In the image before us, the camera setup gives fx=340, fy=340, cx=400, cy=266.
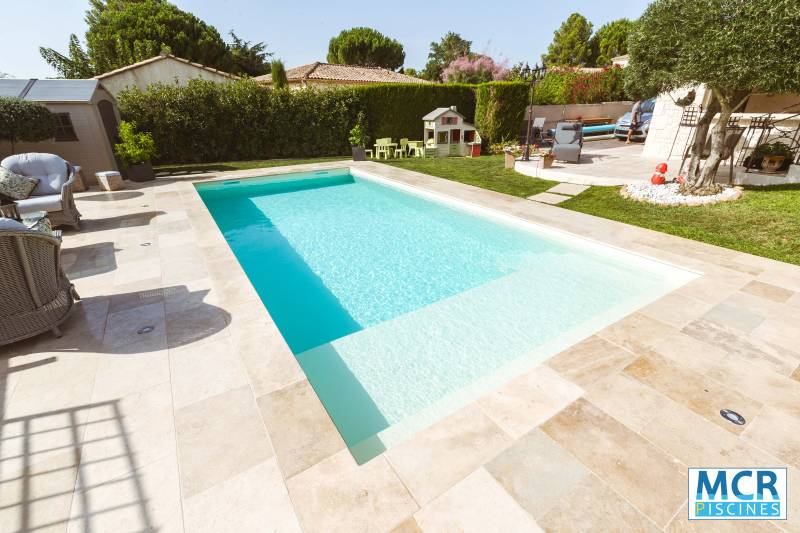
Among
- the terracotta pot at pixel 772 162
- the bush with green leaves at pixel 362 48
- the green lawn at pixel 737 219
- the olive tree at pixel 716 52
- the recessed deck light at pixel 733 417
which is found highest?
the bush with green leaves at pixel 362 48

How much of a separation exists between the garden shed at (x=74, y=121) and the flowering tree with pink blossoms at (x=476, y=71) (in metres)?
25.0

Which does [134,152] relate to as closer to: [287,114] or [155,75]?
[287,114]

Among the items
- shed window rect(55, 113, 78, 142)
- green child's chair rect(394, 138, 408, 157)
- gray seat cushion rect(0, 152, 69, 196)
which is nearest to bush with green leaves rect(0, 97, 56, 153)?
shed window rect(55, 113, 78, 142)

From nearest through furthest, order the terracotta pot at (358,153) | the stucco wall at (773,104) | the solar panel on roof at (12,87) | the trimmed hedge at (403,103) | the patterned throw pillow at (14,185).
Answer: the patterned throw pillow at (14,185)
the solar panel on roof at (12,87)
the stucco wall at (773,104)
the terracotta pot at (358,153)
the trimmed hedge at (403,103)

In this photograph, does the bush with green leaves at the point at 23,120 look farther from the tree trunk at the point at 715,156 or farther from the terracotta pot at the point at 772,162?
the terracotta pot at the point at 772,162

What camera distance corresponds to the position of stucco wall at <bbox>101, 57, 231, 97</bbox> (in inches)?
779

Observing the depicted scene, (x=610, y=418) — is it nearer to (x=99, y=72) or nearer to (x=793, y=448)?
(x=793, y=448)

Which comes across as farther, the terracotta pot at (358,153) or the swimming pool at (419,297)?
the terracotta pot at (358,153)

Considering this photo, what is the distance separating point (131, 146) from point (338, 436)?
503 inches

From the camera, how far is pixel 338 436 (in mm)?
2541


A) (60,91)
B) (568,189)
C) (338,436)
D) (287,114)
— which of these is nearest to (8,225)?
(338,436)

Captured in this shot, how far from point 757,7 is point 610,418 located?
7.46 m

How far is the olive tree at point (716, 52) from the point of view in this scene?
17.9ft

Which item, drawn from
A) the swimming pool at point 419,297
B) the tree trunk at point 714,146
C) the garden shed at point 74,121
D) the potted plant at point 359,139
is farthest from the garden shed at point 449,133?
the garden shed at point 74,121
